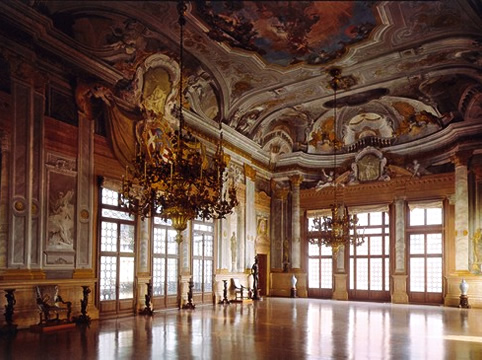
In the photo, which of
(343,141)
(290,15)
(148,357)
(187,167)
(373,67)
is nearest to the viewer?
(148,357)

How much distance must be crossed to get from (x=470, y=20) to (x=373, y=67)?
3165 millimetres

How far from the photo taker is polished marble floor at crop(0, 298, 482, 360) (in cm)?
660

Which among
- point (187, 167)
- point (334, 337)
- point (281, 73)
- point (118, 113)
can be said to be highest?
point (281, 73)

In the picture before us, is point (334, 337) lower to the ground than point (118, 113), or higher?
lower

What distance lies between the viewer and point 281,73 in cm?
1312

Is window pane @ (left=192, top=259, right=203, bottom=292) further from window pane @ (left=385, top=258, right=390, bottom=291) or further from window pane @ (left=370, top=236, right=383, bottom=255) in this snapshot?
window pane @ (left=385, top=258, right=390, bottom=291)

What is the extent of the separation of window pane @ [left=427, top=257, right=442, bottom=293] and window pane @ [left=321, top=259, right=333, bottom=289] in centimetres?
369

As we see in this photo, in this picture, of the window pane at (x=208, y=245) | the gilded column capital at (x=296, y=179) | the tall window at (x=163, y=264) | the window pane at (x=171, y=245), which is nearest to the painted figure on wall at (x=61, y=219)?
the tall window at (x=163, y=264)

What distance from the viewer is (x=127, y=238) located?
37.8 ft

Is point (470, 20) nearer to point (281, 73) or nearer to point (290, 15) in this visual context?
point (290, 15)

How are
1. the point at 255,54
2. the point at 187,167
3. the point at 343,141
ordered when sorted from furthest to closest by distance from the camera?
the point at 343,141
the point at 255,54
the point at 187,167

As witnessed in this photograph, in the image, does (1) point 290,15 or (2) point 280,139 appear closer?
(1) point 290,15

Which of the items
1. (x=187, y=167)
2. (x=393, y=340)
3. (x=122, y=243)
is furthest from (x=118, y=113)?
(x=393, y=340)

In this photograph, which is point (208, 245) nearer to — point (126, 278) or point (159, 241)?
point (159, 241)
